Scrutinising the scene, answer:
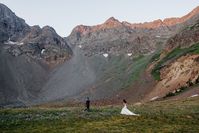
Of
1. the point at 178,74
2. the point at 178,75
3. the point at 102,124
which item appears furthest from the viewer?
the point at 178,74

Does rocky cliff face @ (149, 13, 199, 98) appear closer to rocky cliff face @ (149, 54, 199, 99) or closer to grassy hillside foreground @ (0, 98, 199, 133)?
rocky cliff face @ (149, 54, 199, 99)

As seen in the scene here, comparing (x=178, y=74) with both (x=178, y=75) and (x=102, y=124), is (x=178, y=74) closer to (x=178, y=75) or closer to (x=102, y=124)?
(x=178, y=75)

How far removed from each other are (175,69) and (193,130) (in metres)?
126

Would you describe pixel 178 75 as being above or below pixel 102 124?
above

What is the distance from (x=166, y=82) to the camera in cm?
16600

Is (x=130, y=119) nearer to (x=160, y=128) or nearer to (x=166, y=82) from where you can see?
(x=160, y=128)

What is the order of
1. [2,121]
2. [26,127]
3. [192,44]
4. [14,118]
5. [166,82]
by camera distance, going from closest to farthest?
[26,127]
[2,121]
[14,118]
[166,82]
[192,44]

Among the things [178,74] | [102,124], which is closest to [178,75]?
[178,74]

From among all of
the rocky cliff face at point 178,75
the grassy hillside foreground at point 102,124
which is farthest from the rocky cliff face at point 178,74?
the grassy hillside foreground at point 102,124

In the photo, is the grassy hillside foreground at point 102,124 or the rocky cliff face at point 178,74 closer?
the grassy hillside foreground at point 102,124

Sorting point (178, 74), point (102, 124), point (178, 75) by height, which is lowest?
point (102, 124)

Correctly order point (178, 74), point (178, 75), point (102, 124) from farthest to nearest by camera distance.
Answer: point (178, 74) → point (178, 75) → point (102, 124)

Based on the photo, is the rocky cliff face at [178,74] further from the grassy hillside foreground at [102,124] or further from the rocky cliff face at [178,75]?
the grassy hillside foreground at [102,124]

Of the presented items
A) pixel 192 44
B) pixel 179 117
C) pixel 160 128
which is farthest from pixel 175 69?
A: pixel 160 128
